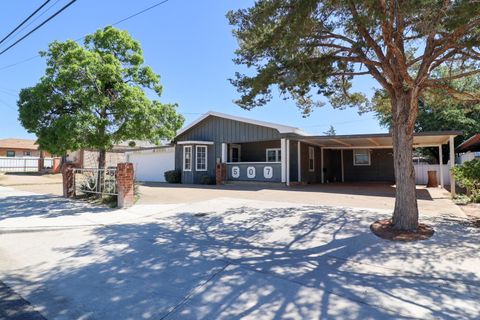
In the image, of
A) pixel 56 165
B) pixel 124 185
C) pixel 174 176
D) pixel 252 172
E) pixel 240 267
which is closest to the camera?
pixel 240 267

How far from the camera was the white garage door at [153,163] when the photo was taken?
2177 cm

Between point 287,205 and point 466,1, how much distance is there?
638 centimetres

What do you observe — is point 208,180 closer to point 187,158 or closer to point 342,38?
point 187,158

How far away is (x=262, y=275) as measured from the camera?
4188mm

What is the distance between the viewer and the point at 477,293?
141 inches

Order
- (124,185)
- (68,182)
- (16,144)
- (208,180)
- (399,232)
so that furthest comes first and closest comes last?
(16,144)
(208,180)
(68,182)
(124,185)
(399,232)

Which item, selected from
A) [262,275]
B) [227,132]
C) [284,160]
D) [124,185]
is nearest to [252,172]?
[284,160]

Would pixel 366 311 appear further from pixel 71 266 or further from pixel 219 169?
pixel 219 169

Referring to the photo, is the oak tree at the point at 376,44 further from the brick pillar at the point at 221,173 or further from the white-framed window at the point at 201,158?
the white-framed window at the point at 201,158

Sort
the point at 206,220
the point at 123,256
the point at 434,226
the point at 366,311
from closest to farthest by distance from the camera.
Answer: the point at 366,311, the point at 123,256, the point at 434,226, the point at 206,220

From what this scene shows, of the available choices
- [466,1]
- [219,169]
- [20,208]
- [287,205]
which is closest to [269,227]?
[287,205]

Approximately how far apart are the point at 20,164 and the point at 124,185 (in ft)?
101

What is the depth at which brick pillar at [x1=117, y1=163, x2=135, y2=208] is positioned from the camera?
9.44 meters

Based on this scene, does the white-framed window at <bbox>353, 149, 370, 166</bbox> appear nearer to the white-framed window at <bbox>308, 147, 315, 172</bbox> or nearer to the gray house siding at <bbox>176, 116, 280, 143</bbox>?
the white-framed window at <bbox>308, 147, 315, 172</bbox>
